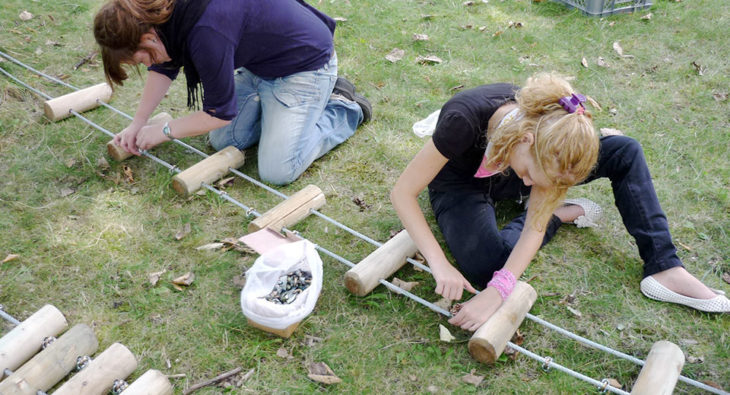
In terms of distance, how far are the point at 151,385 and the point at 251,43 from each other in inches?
77.1

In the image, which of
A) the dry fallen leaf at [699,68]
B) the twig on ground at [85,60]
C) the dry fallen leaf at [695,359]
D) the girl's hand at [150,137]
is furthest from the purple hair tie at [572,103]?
the twig on ground at [85,60]

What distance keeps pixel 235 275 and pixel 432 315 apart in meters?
1.05

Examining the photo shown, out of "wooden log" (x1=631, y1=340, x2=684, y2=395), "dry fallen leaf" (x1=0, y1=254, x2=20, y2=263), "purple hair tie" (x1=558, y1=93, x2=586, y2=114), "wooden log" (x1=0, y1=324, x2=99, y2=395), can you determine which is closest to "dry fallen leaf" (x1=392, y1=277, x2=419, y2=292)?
"wooden log" (x1=631, y1=340, x2=684, y2=395)

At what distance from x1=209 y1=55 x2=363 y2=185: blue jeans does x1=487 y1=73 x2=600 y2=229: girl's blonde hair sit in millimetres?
1589

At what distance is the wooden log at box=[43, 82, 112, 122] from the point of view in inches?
153

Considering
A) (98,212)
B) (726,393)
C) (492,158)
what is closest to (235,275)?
(98,212)

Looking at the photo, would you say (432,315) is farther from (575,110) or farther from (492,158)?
(575,110)

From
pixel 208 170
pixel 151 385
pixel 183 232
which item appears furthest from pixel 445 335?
pixel 208 170

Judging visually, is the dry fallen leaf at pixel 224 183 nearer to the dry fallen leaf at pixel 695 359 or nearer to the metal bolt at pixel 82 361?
the metal bolt at pixel 82 361

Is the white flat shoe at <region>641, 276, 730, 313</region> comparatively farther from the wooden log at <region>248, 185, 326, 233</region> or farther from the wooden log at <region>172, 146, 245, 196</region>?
the wooden log at <region>172, 146, 245, 196</region>

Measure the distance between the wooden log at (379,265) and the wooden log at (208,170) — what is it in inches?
47.9

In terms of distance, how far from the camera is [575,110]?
2105 mm

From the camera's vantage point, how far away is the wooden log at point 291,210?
304 cm

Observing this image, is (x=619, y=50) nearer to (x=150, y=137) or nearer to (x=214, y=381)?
(x=150, y=137)
